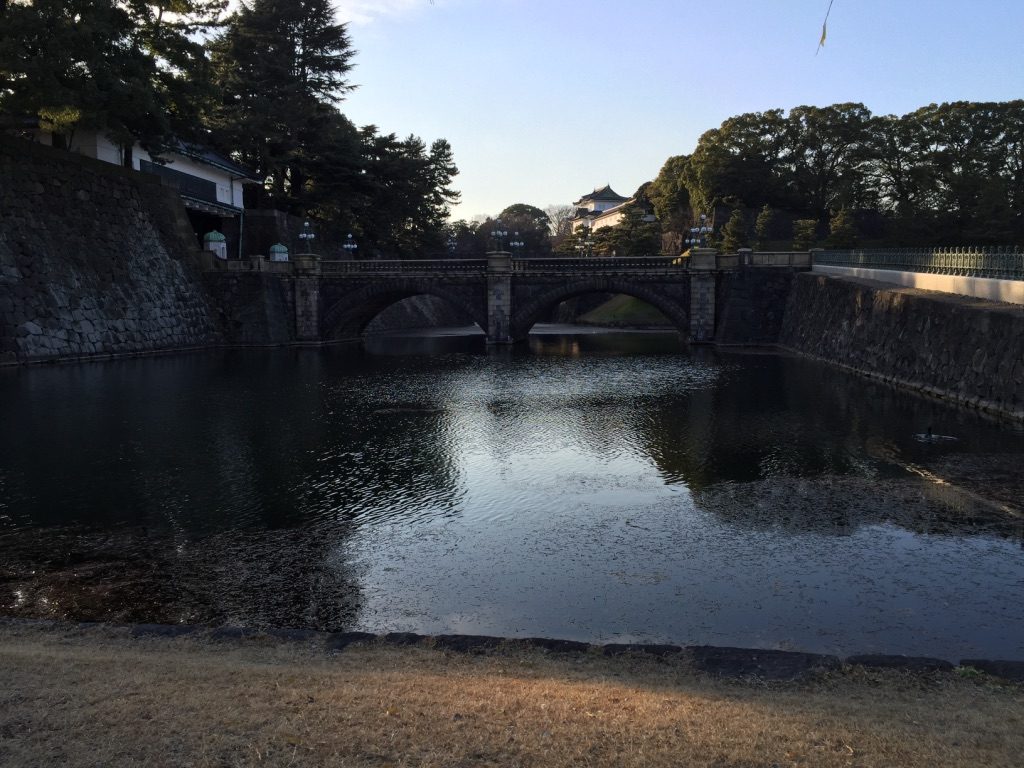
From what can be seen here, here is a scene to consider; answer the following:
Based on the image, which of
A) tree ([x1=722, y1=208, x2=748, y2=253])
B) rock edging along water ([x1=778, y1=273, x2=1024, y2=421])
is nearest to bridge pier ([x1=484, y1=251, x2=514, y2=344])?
rock edging along water ([x1=778, y1=273, x2=1024, y2=421])

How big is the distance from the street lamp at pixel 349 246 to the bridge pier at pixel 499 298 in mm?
18444

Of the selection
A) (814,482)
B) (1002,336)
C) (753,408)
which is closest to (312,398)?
(753,408)

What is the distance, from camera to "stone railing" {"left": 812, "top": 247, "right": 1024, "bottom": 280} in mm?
30750

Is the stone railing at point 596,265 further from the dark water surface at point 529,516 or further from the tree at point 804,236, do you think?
the dark water surface at point 529,516

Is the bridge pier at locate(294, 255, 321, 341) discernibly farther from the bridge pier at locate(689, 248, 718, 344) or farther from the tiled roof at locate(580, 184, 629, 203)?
the tiled roof at locate(580, 184, 629, 203)

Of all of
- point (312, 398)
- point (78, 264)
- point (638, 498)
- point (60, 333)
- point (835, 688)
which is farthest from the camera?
point (78, 264)

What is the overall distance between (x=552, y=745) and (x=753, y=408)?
78.4 ft

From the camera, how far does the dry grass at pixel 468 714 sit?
611cm

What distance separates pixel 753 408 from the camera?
28516 mm

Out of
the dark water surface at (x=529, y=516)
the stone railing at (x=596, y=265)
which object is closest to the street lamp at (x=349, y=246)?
the stone railing at (x=596, y=265)

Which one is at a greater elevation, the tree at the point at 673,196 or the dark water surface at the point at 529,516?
the tree at the point at 673,196

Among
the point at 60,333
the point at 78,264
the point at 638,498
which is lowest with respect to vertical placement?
the point at 638,498

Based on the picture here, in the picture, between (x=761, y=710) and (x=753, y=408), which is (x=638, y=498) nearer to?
(x=761, y=710)

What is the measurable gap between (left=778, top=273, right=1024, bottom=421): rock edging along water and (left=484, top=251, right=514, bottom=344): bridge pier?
21.1 m
